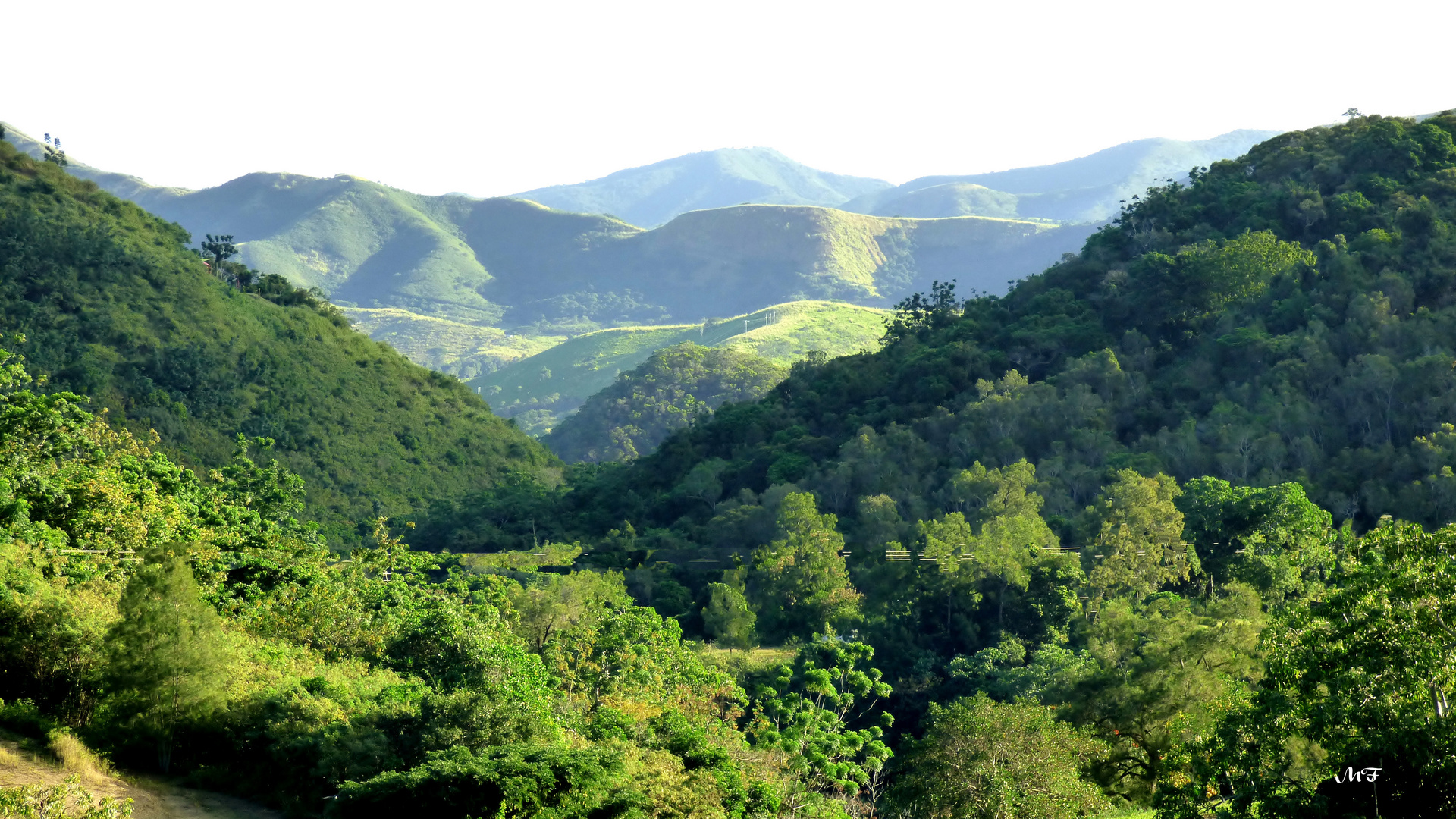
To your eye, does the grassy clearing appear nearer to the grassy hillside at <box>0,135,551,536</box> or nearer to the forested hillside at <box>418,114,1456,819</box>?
the forested hillside at <box>418,114,1456,819</box>

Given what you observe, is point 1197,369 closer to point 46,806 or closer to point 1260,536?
point 1260,536

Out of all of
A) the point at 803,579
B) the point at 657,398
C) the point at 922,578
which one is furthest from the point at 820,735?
the point at 657,398

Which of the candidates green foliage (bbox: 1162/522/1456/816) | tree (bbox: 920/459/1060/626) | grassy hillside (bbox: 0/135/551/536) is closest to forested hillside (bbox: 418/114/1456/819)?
green foliage (bbox: 1162/522/1456/816)

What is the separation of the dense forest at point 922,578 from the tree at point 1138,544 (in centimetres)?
11

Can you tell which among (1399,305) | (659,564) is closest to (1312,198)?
(1399,305)

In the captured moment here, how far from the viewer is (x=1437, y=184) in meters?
57.4

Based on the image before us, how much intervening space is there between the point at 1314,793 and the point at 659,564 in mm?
33427

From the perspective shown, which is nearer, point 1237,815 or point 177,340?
point 1237,815

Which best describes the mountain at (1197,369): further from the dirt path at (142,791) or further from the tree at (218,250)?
the dirt path at (142,791)

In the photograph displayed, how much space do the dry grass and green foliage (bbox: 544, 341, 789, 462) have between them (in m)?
93.6

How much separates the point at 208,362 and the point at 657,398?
65.3 m

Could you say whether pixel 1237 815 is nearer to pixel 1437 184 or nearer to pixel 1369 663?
pixel 1369 663

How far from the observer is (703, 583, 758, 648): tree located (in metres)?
40.9

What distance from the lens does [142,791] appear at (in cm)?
2123
